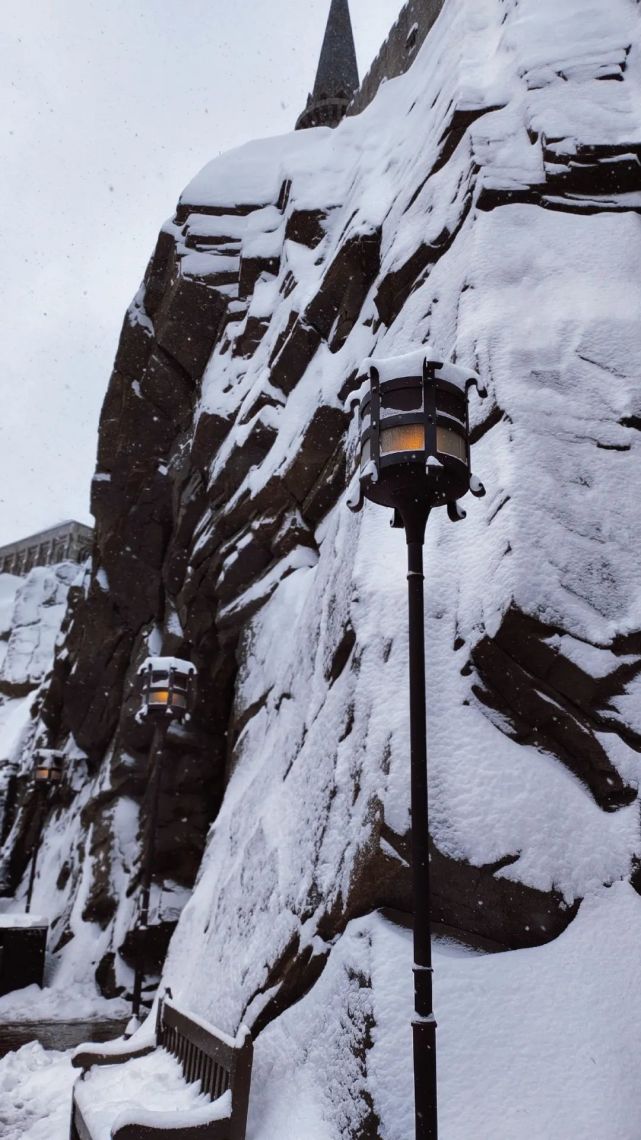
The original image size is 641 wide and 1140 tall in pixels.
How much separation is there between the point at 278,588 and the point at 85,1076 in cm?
679

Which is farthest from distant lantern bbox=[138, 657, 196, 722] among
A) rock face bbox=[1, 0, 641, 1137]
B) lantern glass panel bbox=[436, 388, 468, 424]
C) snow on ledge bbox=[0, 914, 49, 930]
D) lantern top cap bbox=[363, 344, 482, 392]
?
lantern glass panel bbox=[436, 388, 468, 424]

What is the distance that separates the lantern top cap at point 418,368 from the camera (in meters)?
4.30

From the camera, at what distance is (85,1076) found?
5938mm

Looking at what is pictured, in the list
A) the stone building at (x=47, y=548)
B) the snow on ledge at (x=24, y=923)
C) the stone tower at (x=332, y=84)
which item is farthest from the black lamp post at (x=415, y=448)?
the stone building at (x=47, y=548)

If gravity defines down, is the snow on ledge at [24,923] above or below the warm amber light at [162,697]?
below

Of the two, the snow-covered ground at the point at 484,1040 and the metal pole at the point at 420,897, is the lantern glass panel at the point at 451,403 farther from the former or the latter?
the snow-covered ground at the point at 484,1040

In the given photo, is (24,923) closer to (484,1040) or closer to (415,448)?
(484,1040)

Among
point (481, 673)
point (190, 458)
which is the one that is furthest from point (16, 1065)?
point (190, 458)

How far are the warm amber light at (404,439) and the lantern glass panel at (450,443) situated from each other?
9 cm

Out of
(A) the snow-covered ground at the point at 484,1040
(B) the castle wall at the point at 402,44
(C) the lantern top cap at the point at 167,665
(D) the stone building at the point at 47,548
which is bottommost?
A: (A) the snow-covered ground at the point at 484,1040

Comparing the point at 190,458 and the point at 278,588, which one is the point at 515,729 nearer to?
the point at 278,588

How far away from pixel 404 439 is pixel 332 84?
37577 millimetres

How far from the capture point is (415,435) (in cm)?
417

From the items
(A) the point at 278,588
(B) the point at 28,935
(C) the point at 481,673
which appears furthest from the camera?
(B) the point at 28,935
